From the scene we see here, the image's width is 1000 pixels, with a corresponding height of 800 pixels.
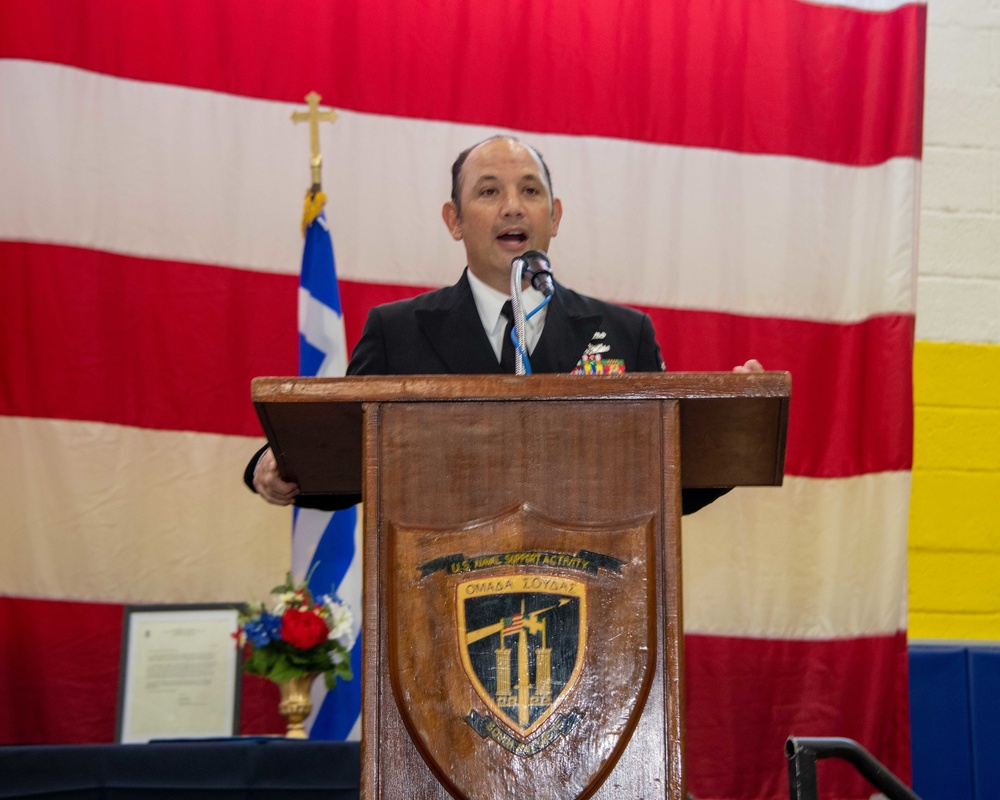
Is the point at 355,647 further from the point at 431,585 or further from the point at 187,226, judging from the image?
the point at 431,585

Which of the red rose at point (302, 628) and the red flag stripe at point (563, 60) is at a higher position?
the red flag stripe at point (563, 60)

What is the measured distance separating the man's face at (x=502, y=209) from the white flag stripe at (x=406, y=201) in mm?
1313

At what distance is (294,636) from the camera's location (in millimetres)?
2355

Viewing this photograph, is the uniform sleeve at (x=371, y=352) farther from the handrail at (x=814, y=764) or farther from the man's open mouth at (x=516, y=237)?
the handrail at (x=814, y=764)

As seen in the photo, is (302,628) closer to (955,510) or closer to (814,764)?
(814,764)

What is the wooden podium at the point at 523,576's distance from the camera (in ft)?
3.16

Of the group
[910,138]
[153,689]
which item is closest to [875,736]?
[910,138]

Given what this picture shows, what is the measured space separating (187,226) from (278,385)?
2.18 m

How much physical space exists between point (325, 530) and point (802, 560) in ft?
4.32

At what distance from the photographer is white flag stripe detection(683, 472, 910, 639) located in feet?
10.3

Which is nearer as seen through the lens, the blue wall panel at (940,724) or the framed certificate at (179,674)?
the framed certificate at (179,674)

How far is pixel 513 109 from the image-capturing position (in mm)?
3209

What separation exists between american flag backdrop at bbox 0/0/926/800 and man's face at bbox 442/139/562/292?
131 cm

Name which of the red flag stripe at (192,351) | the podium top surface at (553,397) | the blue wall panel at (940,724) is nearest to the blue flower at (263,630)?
the red flag stripe at (192,351)
